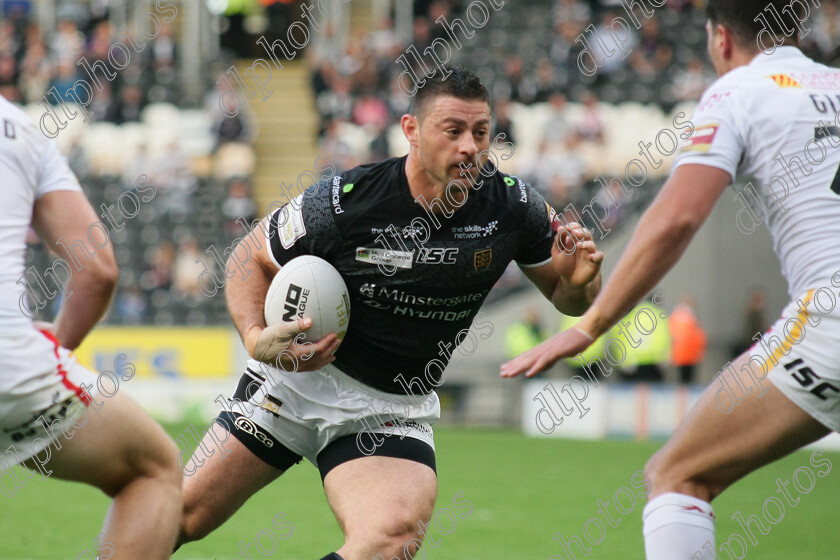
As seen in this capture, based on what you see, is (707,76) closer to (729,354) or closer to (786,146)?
(729,354)

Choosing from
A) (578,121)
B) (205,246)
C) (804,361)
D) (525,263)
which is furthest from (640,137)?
(804,361)

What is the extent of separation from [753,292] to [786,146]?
16.1 m

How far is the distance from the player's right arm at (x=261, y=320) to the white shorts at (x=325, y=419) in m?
0.22

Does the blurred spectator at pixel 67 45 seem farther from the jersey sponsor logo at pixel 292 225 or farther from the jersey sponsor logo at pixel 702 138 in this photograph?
Answer: the jersey sponsor logo at pixel 702 138

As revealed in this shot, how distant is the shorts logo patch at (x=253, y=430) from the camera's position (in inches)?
196

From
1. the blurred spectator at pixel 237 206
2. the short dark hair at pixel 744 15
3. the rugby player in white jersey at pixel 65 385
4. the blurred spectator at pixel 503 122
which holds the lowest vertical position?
the blurred spectator at pixel 503 122

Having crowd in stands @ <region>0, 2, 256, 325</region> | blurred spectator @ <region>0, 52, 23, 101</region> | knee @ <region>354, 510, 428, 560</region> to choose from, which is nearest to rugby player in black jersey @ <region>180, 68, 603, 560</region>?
knee @ <region>354, 510, 428, 560</region>

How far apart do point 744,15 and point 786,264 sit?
899mm

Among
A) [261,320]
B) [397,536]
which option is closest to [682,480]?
[397,536]

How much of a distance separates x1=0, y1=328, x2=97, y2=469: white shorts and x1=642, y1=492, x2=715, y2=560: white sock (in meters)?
1.98

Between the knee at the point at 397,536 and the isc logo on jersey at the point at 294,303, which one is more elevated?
the isc logo on jersey at the point at 294,303

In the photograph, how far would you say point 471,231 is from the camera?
4918mm

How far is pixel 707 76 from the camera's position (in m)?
21.0

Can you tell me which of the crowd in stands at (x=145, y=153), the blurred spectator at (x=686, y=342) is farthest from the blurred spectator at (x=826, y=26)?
the crowd in stands at (x=145, y=153)
